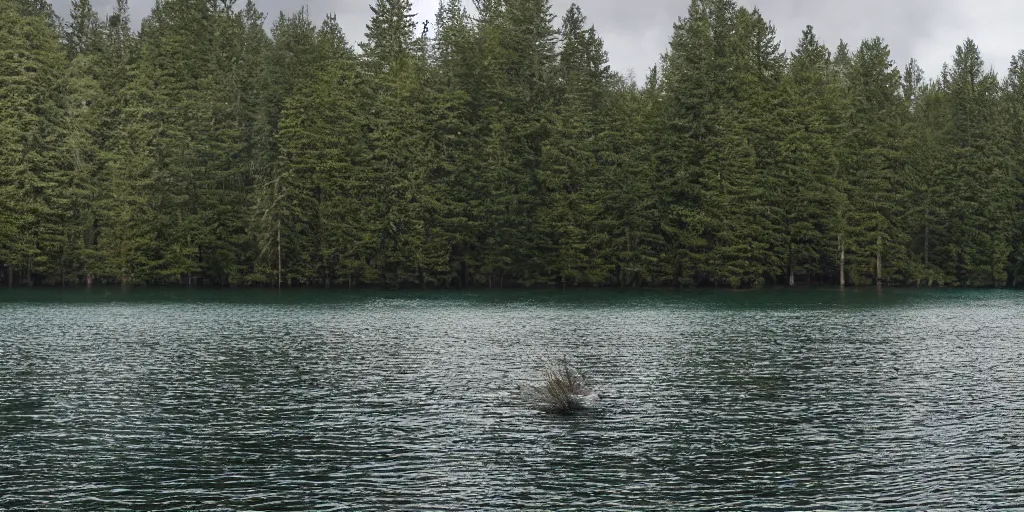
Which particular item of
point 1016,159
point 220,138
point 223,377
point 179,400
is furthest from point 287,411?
point 1016,159

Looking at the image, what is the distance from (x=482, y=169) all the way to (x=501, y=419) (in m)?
71.9

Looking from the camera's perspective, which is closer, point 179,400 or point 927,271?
point 179,400

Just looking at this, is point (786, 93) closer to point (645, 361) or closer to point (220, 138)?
point (220, 138)

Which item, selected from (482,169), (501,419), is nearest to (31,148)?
(482,169)

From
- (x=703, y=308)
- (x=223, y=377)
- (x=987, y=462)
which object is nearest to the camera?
(x=987, y=462)

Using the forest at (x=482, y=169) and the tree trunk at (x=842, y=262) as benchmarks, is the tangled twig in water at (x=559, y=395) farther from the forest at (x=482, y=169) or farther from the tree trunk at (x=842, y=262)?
the tree trunk at (x=842, y=262)

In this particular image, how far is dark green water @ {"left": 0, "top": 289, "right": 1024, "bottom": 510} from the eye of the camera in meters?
17.0

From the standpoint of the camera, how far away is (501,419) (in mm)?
23703

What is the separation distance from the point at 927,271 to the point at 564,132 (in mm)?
38242

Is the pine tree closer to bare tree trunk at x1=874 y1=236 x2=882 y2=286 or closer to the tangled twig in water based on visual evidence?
bare tree trunk at x1=874 y1=236 x2=882 y2=286

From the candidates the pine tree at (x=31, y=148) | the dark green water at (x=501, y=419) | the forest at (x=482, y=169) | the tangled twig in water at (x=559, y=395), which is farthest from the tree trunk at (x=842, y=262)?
the tangled twig in water at (x=559, y=395)

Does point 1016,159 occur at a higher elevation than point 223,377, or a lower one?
higher

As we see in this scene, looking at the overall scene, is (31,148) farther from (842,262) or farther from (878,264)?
(878,264)

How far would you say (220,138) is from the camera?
96.1 meters
